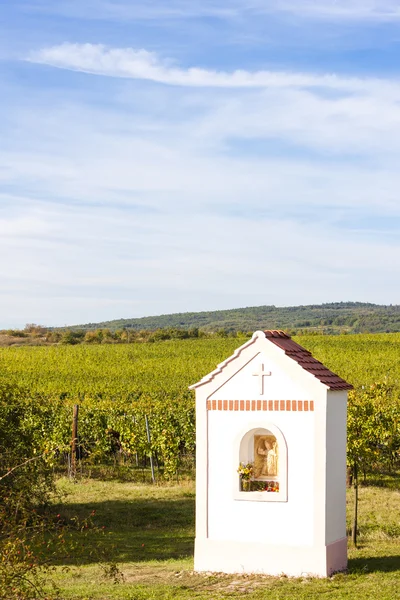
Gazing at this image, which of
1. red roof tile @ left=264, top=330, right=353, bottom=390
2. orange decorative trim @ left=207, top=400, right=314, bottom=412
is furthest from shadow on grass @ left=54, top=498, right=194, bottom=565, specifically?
red roof tile @ left=264, top=330, right=353, bottom=390

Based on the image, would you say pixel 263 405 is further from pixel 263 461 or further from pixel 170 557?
pixel 170 557

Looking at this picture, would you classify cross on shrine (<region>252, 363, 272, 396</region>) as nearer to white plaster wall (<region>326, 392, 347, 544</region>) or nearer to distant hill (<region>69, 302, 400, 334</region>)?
white plaster wall (<region>326, 392, 347, 544</region>)

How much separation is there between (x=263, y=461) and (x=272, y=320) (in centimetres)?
10037

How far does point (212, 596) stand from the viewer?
11.9 m

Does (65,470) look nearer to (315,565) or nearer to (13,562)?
(315,565)

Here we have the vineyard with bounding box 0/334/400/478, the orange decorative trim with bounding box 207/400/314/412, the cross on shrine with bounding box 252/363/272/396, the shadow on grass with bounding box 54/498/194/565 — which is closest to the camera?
the orange decorative trim with bounding box 207/400/314/412

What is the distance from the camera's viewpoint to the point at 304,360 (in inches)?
543

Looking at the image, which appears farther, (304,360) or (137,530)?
(137,530)

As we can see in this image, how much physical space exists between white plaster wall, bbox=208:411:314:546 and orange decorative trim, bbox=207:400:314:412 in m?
0.08

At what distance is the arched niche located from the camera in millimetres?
13266

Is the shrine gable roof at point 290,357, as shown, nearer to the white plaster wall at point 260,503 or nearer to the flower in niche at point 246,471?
the white plaster wall at point 260,503

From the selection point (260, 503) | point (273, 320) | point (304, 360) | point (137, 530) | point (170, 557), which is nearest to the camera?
point (260, 503)

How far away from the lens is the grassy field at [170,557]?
1200 cm

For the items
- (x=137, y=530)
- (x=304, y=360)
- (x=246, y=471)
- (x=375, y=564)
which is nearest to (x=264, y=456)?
(x=246, y=471)
